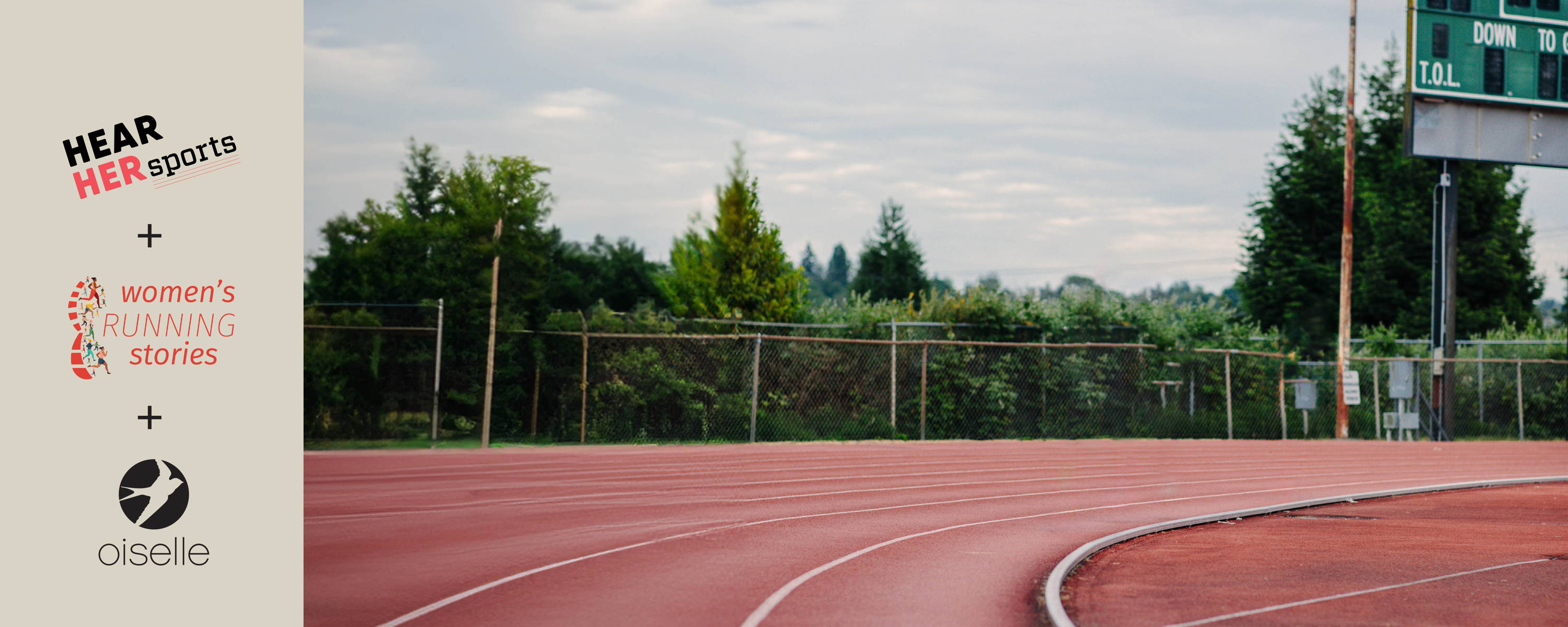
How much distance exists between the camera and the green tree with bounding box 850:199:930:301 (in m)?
54.9

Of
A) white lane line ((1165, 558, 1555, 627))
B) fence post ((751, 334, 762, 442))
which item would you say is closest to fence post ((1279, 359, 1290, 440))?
fence post ((751, 334, 762, 442))

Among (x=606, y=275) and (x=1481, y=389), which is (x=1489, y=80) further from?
(x=606, y=275)

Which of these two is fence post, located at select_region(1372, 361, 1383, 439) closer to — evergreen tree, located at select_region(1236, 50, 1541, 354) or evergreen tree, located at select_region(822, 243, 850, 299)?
evergreen tree, located at select_region(1236, 50, 1541, 354)

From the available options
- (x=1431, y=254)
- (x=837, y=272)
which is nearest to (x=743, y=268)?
(x=1431, y=254)

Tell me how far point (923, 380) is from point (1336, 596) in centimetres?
1372

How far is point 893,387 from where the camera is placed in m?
21.1

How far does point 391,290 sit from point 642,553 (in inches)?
712

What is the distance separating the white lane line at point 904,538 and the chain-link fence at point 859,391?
6.91 metres

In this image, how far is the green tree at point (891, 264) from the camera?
180 feet
